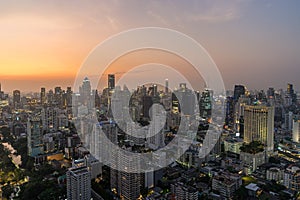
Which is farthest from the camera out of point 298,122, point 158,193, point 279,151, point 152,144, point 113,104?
point 298,122

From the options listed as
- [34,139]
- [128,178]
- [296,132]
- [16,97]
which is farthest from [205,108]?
[16,97]

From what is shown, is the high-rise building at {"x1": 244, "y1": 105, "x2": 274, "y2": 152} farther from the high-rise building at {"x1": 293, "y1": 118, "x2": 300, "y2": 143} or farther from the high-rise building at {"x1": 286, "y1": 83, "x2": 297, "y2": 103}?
the high-rise building at {"x1": 286, "y1": 83, "x2": 297, "y2": 103}

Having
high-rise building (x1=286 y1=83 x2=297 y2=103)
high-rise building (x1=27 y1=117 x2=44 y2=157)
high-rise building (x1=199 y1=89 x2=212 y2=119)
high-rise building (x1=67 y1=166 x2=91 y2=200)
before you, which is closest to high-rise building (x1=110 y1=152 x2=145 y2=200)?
high-rise building (x1=67 y1=166 x2=91 y2=200)

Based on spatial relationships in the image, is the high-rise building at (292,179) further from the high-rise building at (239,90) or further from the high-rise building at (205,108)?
the high-rise building at (239,90)

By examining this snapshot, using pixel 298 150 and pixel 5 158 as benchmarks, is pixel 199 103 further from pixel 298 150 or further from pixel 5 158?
pixel 5 158

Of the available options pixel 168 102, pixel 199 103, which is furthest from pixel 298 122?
pixel 168 102

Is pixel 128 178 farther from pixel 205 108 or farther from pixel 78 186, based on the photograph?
pixel 205 108

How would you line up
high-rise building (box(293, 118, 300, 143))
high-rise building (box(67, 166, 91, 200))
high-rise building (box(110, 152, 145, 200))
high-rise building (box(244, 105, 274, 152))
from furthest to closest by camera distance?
1. high-rise building (box(293, 118, 300, 143))
2. high-rise building (box(244, 105, 274, 152))
3. high-rise building (box(110, 152, 145, 200))
4. high-rise building (box(67, 166, 91, 200))
